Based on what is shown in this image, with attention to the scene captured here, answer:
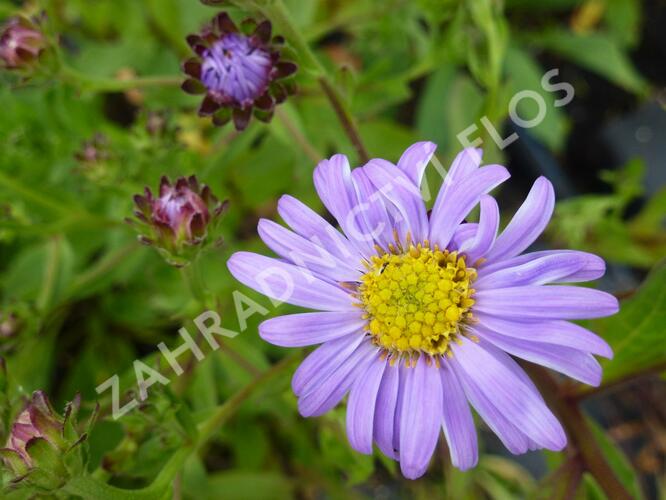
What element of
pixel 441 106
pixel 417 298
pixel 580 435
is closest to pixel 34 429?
pixel 417 298

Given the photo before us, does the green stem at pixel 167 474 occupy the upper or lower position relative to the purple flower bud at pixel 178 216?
lower

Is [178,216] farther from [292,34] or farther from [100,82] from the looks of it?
[100,82]

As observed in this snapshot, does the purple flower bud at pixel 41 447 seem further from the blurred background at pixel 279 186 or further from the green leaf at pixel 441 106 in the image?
the green leaf at pixel 441 106

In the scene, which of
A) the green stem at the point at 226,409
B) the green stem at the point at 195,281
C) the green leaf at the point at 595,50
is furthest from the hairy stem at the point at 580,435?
the green leaf at the point at 595,50

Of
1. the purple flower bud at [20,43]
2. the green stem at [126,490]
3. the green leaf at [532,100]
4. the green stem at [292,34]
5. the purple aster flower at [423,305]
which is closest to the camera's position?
the purple aster flower at [423,305]

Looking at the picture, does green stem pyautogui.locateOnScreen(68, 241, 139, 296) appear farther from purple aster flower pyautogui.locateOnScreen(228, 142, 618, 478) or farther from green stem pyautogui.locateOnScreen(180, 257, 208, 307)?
purple aster flower pyautogui.locateOnScreen(228, 142, 618, 478)

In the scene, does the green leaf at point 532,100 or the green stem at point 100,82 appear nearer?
the green stem at point 100,82

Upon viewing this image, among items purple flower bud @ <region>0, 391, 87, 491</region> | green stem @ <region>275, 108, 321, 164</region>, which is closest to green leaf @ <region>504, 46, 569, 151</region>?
green stem @ <region>275, 108, 321, 164</region>
